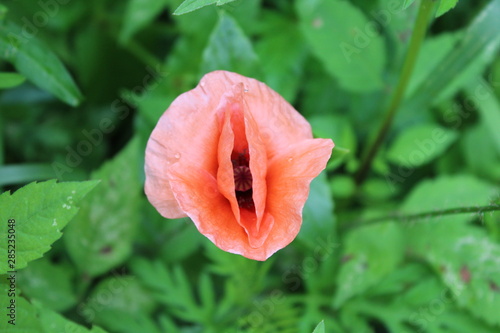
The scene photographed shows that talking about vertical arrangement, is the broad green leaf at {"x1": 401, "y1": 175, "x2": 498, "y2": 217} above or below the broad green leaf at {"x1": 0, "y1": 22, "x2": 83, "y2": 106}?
below

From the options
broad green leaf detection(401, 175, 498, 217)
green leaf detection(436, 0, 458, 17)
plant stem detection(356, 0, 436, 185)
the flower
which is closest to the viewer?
the flower

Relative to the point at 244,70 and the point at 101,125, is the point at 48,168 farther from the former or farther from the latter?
the point at 244,70

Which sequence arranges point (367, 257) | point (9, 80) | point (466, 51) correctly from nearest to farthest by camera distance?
point (9, 80) < point (466, 51) < point (367, 257)

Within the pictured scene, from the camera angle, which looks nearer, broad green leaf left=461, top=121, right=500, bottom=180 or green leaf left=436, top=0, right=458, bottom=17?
green leaf left=436, top=0, right=458, bottom=17

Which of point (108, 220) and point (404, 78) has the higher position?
point (404, 78)

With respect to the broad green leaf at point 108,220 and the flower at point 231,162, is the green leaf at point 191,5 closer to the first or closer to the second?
the flower at point 231,162

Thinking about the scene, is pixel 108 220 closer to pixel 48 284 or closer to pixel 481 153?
pixel 48 284

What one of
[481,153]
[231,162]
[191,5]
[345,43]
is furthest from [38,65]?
[481,153]

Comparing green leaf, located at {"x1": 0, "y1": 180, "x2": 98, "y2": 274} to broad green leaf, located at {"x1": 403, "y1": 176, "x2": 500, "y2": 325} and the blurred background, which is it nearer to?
the blurred background

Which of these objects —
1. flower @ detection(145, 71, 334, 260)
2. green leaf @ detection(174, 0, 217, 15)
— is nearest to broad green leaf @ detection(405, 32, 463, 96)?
flower @ detection(145, 71, 334, 260)
